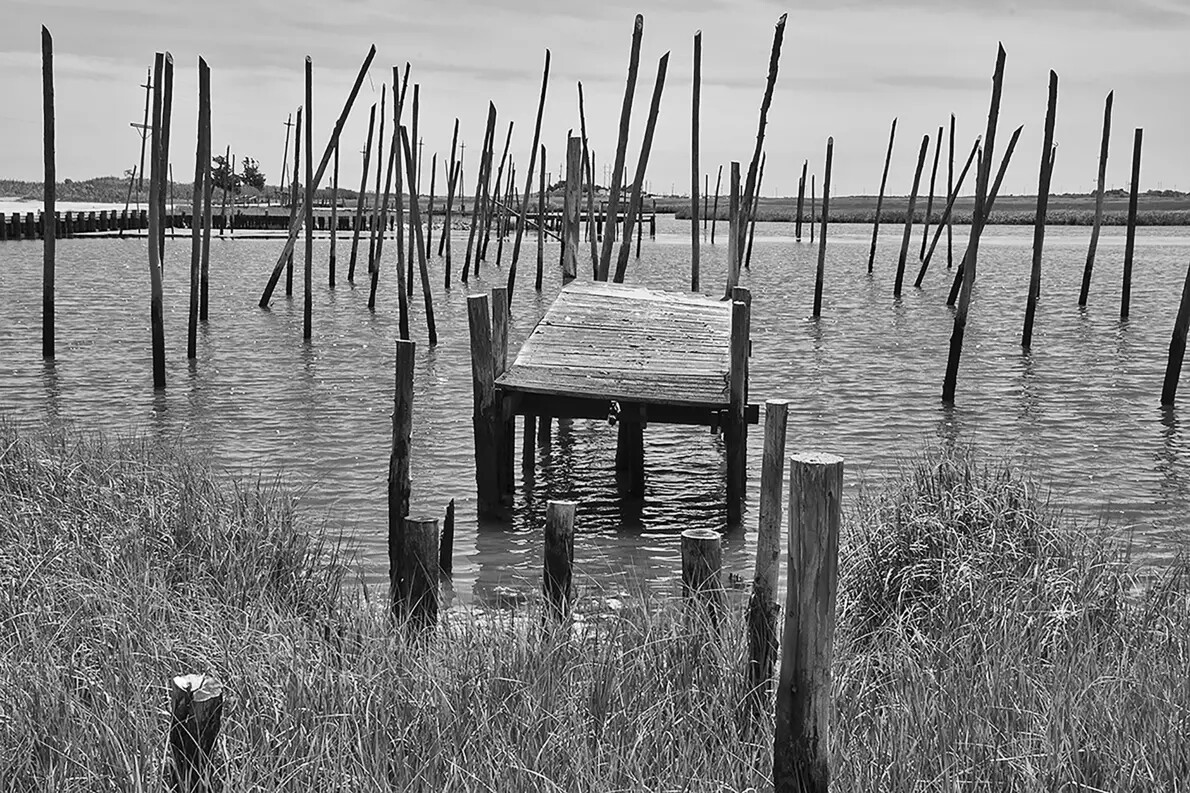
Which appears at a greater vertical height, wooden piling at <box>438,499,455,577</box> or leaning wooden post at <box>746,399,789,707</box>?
leaning wooden post at <box>746,399,789,707</box>

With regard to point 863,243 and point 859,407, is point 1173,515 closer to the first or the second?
point 859,407

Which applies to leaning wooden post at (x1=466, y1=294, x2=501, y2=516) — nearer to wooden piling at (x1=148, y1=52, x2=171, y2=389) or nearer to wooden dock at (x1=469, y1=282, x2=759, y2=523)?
wooden dock at (x1=469, y1=282, x2=759, y2=523)

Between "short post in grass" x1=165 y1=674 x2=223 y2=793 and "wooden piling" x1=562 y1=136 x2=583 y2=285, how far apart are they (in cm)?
1110

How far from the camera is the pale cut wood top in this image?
10.0 metres

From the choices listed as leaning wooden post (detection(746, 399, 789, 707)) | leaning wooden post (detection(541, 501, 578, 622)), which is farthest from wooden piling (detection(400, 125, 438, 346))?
leaning wooden post (detection(746, 399, 789, 707))

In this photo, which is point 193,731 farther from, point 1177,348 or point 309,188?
point 309,188

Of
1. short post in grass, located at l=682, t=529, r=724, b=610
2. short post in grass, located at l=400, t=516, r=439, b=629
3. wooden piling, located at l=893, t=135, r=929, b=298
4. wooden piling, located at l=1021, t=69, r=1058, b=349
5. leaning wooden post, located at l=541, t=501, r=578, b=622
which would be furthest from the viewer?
wooden piling, located at l=893, t=135, r=929, b=298

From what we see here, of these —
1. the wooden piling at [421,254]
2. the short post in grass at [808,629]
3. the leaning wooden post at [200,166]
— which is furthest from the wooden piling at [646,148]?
Answer: the short post in grass at [808,629]

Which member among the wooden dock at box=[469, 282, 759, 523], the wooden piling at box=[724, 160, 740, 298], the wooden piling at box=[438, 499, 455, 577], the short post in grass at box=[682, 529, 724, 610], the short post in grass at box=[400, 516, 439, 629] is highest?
the wooden piling at box=[724, 160, 740, 298]

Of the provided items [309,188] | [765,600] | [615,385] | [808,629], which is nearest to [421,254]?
[309,188]

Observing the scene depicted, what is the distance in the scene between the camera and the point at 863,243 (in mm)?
74688

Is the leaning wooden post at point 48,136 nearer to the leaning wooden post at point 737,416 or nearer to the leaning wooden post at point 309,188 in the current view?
the leaning wooden post at point 309,188

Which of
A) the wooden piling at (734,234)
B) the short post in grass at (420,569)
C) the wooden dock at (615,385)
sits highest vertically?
the wooden piling at (734,234)

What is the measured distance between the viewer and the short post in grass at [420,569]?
648cm
